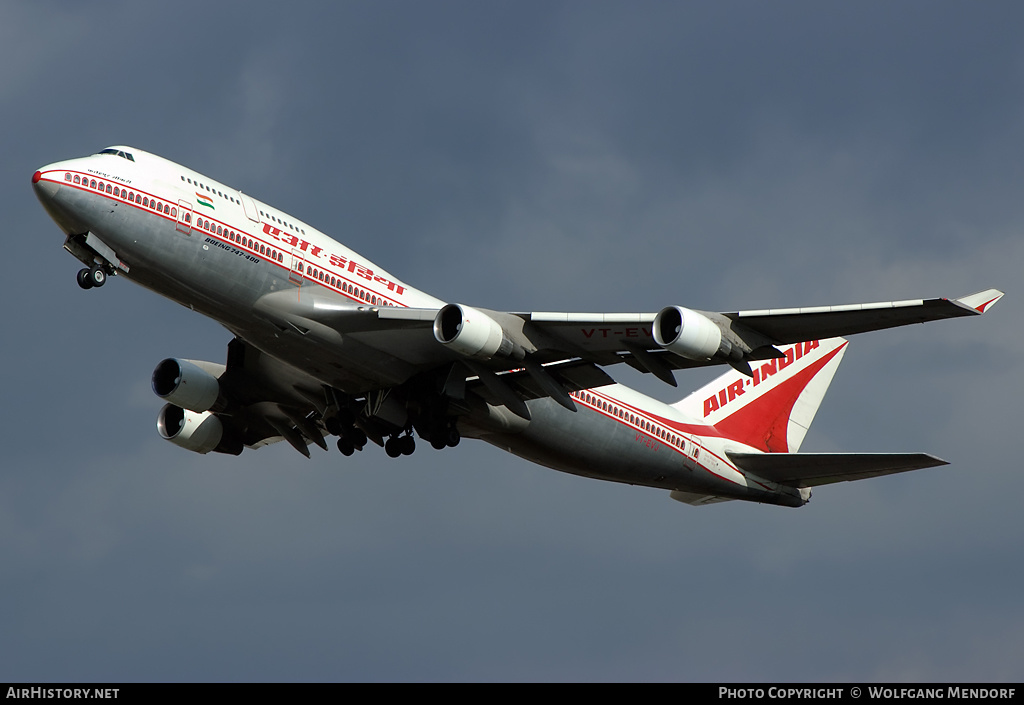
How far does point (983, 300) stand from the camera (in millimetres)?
28875

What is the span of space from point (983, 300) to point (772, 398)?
1818 cm

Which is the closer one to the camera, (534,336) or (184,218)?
(184,218)

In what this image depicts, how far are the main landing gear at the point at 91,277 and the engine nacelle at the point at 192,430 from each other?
386 inches

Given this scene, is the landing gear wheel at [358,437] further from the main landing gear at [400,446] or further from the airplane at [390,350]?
the main landing gear at [400,446]

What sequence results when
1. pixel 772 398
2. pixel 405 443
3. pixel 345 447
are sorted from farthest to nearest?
pixel 772 398 → pixel 345 447 → pixel 405 443

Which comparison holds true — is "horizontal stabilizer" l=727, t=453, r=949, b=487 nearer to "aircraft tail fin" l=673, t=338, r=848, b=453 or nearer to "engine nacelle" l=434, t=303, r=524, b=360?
"aircraft tail fin" l=673, t=338, r=848, b=453

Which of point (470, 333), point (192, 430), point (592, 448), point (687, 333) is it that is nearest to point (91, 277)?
point (470, 333)

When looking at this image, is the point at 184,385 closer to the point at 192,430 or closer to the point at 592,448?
the point at 192,430

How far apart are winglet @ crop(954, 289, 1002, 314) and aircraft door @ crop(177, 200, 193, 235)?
18.3 metres

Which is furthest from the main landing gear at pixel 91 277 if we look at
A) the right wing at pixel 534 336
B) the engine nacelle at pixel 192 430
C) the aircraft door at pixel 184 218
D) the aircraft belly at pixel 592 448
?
the aircraft belly at pixel 592 448

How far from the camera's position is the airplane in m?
32.1

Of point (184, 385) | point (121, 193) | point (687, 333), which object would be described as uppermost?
point (121, 193)
